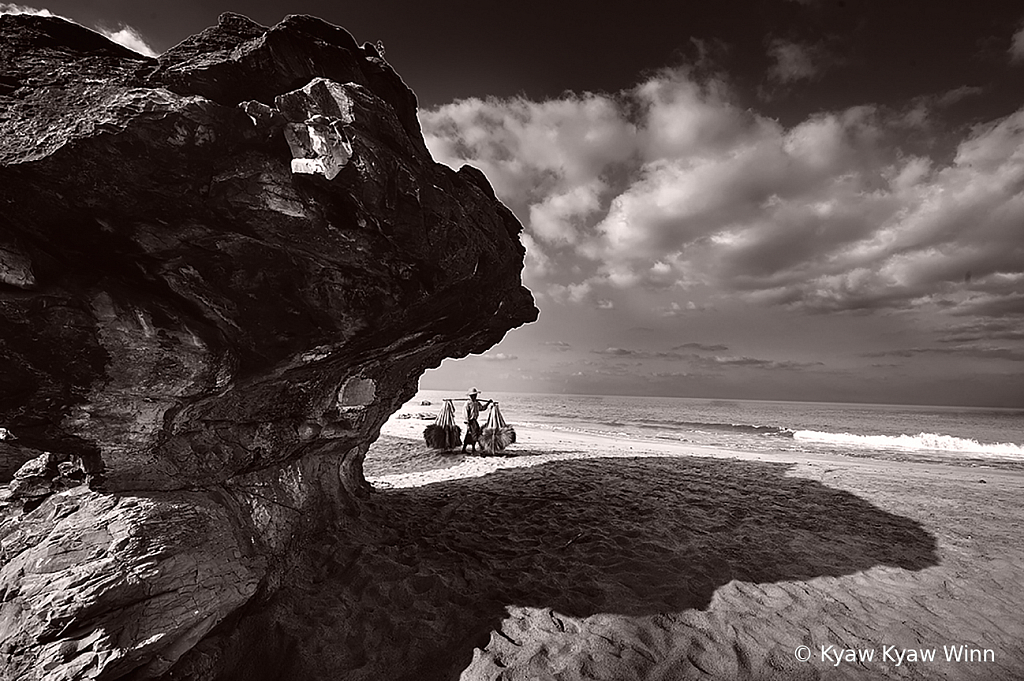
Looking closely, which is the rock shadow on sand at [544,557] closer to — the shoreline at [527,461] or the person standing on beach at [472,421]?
the shoreline at [527,461]

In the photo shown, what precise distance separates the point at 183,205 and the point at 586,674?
6.14 m

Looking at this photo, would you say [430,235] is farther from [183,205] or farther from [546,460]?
[546,460]

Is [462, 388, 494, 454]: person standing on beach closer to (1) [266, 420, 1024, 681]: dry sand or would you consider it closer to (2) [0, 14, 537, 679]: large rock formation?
(1) [266, 420, 1024, 681]: dry sand

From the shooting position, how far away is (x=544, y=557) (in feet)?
22.5

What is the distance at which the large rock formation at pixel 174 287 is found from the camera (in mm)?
3609

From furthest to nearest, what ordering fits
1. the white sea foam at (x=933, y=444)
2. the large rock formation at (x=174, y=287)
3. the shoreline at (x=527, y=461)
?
1. the white sea foam at (x=933, y=444)
2. the shoreline at (x=527, y=461)
3. the large rock formation at (x=174, y=287)

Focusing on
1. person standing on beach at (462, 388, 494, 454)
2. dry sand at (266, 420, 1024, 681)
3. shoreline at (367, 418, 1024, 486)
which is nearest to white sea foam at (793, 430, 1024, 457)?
shoreline at (367, 418, 1024, 486)

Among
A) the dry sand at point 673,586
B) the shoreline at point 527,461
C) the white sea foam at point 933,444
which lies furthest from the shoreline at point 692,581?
the white sea foam at point 933,444

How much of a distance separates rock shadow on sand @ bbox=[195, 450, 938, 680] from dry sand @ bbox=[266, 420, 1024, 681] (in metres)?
0.03

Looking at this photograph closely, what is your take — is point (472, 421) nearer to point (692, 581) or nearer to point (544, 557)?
point (544, 557)

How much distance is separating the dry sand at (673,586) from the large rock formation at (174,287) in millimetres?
1646

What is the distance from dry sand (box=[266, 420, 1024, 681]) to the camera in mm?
4602

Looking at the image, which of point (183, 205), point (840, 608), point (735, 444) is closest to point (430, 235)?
point (183, 205)

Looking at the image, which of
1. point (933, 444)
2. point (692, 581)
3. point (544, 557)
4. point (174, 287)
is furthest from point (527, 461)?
point (933, 444)
